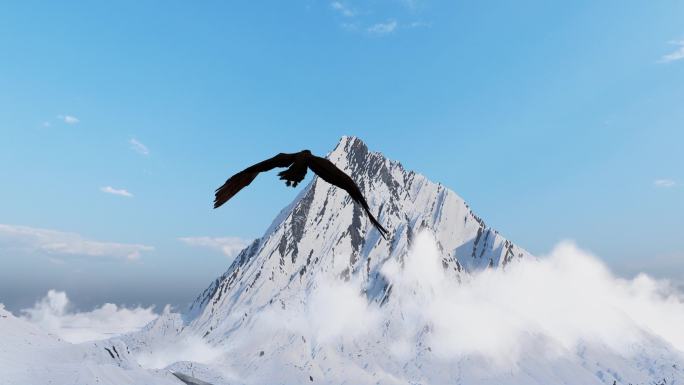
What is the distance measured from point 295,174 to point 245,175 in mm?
584

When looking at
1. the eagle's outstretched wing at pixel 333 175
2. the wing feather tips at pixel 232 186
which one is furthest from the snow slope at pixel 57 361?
the eagle's outstretched wing at pixel 333 175

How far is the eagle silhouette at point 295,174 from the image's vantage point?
Answer: 6230 millimetres

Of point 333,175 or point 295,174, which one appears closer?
point 333,175

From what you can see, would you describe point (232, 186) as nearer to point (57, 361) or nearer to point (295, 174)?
point (295, 174)

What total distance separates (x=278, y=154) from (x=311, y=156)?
0.41 m

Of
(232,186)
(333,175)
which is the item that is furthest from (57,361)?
(333,175)

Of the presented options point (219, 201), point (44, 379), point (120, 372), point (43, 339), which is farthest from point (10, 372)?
point (219, 201)

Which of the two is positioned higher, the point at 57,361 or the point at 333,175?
the point at 333,175

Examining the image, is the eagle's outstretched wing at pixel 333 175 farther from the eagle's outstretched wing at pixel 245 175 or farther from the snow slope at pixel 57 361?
the snow slope at pixel 57 361

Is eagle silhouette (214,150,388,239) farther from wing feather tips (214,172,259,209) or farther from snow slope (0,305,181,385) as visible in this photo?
snow slope (0,305,181,385)

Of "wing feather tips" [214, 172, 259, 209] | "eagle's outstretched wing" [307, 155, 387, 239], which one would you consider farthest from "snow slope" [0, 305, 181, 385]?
"eagle's outstretched wing" [307, 155, 387, 239]

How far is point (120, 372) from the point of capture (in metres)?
105

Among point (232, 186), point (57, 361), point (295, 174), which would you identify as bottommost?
point (57, 361)

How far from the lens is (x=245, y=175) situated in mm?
6504
